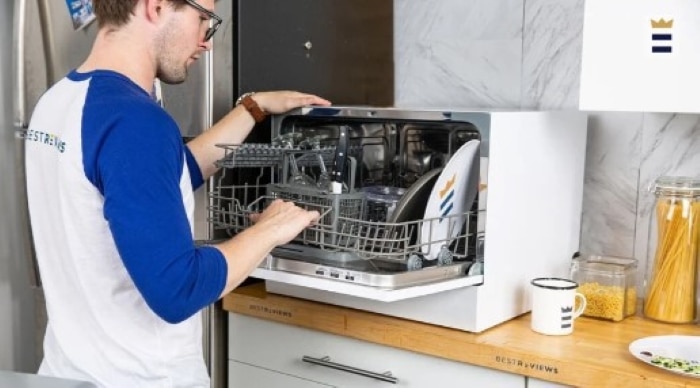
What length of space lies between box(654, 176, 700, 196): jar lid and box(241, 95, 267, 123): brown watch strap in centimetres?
87

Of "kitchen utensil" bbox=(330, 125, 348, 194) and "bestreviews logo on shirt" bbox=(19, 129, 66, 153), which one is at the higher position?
"bestreviews logo on shirt" bbox=(19, 129, 66, 153)

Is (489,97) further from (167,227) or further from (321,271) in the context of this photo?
(167,227)

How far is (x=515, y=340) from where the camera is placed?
155 centimetres

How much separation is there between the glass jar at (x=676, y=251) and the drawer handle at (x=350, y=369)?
597 millimetres

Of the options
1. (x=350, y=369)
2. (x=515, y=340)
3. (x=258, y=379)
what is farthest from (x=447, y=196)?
(x=258, y=379)

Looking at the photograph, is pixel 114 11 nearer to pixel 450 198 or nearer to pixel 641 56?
pixel 450 198

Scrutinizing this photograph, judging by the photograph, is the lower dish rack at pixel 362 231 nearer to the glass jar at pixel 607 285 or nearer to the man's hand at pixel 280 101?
the man's hand at pixel 280 101

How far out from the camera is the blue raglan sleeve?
1157 mm

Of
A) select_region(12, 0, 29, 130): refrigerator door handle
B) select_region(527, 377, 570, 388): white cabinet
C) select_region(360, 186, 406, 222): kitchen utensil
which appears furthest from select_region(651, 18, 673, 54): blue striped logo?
select_region(12, 0, 29, 130): refrigerator door handle

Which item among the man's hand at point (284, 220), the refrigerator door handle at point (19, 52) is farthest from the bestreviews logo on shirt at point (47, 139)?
the refrigerator door handle at point (19, 52)

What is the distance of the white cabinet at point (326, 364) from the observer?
1.56 m

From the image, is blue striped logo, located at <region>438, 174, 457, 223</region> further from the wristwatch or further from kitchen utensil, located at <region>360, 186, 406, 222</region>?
the wristwatch

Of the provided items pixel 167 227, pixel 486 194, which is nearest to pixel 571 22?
pixel 486 194

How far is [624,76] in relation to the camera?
1635mm
